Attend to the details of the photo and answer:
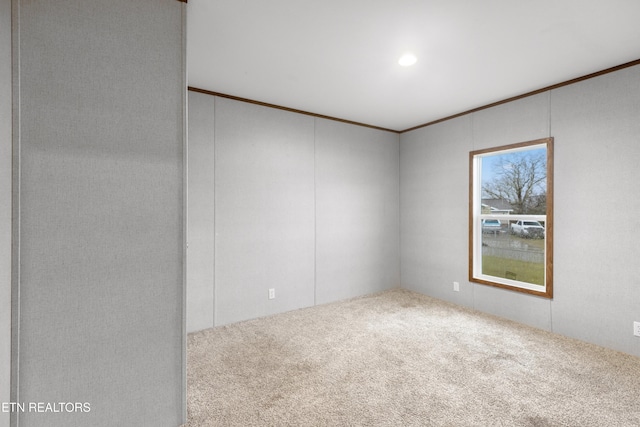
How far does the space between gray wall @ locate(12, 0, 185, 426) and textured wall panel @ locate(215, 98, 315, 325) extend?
62.4 inches

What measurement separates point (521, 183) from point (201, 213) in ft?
11.9

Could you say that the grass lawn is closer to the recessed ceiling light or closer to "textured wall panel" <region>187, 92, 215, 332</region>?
the recessed ceiling light

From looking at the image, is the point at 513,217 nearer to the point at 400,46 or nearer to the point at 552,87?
the point at 552,87

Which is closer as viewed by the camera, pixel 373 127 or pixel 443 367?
pixel 443 367

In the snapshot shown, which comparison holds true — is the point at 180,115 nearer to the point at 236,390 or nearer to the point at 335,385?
the point at 236,390

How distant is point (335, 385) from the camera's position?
7.22ft

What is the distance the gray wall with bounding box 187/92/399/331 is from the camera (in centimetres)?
326

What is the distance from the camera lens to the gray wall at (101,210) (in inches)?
57.7

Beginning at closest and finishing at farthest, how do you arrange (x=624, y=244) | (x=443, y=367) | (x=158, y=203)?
(x=158, y=203), (x=443, y=367), (x=624, y=244)

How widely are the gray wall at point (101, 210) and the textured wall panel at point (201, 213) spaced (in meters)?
1.46

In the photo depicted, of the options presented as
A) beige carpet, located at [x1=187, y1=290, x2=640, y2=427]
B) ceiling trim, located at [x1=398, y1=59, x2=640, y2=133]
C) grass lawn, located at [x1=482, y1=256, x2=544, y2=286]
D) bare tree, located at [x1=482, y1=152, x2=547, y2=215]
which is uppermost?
ceiling trim, located at [x1=398, y1=59, x2=640, y2=133]

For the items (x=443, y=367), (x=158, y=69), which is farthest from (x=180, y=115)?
(x=443, y=367)

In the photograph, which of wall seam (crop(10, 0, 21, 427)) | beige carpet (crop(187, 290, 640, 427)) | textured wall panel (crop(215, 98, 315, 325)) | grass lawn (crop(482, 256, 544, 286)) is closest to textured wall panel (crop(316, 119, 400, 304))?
textured wall panel (crop(215, 98, 315, 325))

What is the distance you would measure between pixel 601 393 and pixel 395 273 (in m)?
2.83
